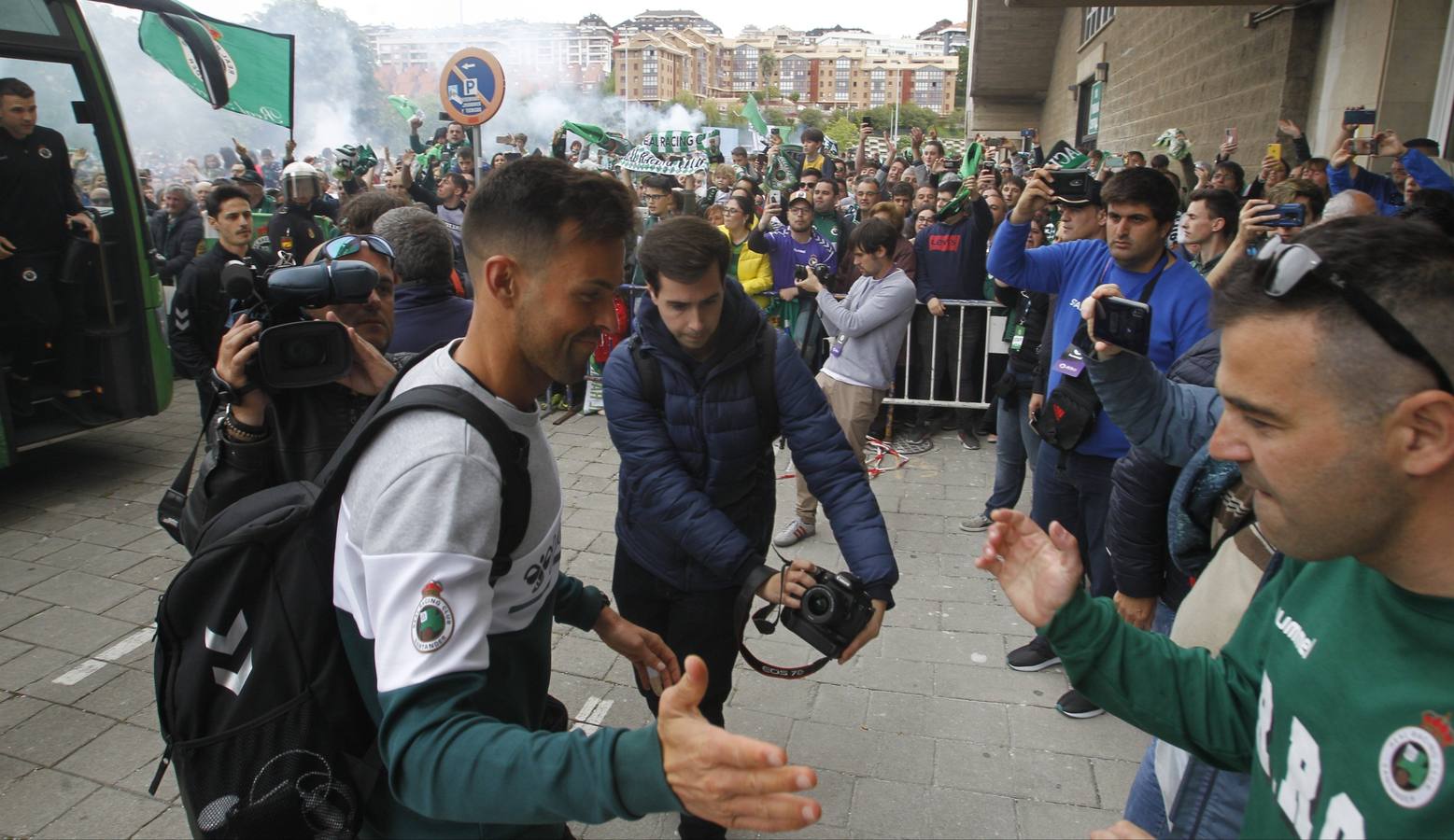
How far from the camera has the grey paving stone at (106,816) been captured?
3109mm

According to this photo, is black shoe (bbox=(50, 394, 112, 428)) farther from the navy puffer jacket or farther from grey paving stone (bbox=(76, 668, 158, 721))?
the navy puffer jacket

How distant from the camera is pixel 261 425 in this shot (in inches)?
92.6

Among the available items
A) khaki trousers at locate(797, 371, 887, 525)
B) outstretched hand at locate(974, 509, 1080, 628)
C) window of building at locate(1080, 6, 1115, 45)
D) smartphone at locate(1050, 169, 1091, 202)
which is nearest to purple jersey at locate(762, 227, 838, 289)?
khaki trousers at locate(797, 371, 887, 525)

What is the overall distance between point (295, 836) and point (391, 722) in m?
0.47

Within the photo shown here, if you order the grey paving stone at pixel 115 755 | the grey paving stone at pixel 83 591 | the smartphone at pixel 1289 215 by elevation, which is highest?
the smartphone at pixel 1289 215

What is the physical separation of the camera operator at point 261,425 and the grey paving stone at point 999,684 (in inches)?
112

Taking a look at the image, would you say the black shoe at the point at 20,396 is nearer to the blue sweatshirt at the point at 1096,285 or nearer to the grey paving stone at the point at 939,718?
the grey paving stone at the point at 939,718

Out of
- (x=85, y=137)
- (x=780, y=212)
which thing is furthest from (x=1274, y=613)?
(x=780, y=212)

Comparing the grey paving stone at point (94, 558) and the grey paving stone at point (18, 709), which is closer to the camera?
the grey paving stone at point (18, 709)

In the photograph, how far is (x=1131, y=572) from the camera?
9.54 ft

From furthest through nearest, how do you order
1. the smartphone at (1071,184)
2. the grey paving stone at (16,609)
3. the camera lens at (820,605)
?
1. the grey paving stone at (16,609)
2. the smartphone at (1071,184)
3. the camera lens at (820,605)

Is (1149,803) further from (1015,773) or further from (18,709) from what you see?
(18,709)

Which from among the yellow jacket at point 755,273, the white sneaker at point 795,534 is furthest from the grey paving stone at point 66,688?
the yellow jacket at point 755,273

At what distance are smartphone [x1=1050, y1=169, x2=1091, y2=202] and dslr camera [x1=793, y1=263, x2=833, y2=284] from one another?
273cm
